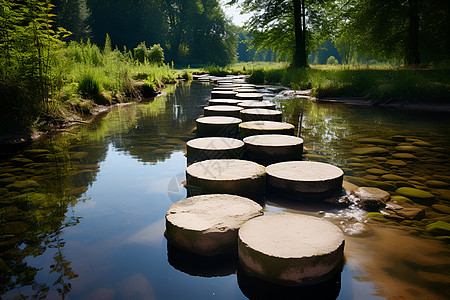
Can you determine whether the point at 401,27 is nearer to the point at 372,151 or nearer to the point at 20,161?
the point at 372,151

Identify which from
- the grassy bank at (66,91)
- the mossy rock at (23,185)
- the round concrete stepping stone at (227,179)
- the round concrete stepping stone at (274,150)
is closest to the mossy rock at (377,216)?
the round concrete stepping stone at (227,179)

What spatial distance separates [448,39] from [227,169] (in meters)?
16.3

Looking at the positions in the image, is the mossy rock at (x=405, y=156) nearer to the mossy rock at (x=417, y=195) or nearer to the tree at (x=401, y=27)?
the mossy rock at (x=417, y=195)

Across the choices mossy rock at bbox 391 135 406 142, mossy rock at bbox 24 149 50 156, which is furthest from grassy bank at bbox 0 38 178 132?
mossy rock at bbox 391 135 406 142

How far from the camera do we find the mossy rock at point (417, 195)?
3.24 metres

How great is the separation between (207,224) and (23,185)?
234cm

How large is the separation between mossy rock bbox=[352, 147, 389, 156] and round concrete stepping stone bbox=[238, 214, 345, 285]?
10.1 feet

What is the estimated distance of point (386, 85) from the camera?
33.4 feet

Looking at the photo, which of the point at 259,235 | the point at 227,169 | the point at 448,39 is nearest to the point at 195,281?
the point at 259,235

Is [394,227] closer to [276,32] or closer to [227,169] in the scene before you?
[227,169]

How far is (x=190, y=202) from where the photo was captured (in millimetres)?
2670

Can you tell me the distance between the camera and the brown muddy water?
1.95 m

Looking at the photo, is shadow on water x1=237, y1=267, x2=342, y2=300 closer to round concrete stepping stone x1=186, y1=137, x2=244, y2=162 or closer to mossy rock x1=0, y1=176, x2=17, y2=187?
round concrete stepping stone x1=186, y1=137, x2=244, y2=162

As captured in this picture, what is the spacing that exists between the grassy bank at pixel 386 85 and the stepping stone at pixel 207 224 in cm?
913
